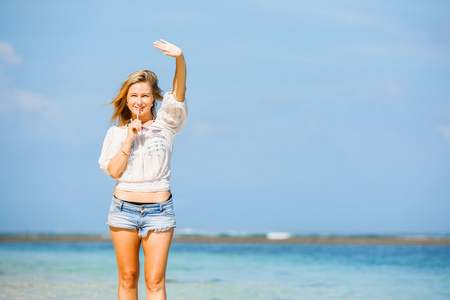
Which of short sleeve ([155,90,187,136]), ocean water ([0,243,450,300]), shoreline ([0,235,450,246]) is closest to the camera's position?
short sleeve ([155,90,187,136])

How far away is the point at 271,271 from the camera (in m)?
11.7

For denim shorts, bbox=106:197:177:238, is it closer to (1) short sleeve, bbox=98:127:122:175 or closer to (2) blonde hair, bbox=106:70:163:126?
(1) short sleeve, bbox=98:127:122:175

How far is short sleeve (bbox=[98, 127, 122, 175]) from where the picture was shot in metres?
3.54

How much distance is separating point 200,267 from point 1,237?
2100 cm

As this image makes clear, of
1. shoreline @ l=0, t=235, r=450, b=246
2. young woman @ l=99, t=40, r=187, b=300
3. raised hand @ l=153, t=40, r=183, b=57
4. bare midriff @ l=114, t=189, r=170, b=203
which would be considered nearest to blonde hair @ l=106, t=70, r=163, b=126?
young woman @ l=99, t=40, r=187, b=300

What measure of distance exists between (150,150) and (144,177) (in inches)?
6.5

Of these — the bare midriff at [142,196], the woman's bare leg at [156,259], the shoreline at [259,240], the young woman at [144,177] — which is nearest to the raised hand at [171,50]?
the young woman at [144,177]

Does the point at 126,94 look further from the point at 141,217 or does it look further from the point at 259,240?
the point at 259,240

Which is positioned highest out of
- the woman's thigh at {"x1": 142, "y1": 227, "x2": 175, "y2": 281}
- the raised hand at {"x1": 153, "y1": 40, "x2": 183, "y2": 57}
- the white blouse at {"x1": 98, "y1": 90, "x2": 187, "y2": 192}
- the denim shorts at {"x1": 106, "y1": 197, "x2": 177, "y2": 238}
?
the raised hand at {"x1": 153, "y1": 40, "x2": 183, "y2": 57}

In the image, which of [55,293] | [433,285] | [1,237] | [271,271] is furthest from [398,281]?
[1,237]

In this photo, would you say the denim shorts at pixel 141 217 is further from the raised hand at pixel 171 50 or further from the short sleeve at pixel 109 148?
the raised hand at pixel 171 50

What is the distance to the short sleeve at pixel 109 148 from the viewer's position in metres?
3.54

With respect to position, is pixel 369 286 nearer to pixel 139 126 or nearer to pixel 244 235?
pixel 139 126

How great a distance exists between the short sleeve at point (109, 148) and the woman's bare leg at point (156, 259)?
501 mm
